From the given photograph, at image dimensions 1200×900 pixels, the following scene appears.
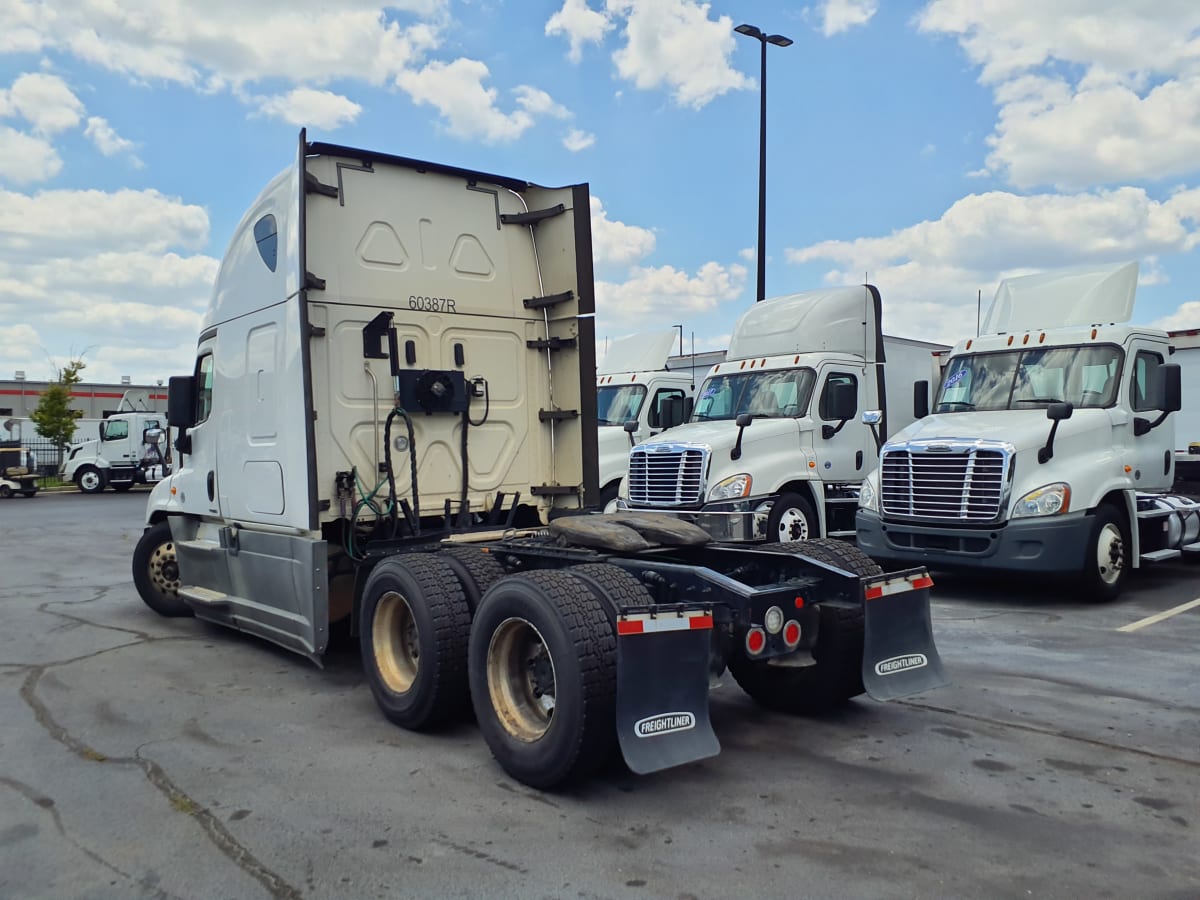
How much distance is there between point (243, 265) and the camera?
7.15 meters

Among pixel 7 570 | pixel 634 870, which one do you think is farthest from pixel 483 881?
pixel 7 570

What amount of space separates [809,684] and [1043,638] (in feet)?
10.8

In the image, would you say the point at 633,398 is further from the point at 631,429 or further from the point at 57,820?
the point at 57,820

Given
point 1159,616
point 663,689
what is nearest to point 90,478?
point 1159,616

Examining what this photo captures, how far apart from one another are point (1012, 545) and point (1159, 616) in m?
1.34

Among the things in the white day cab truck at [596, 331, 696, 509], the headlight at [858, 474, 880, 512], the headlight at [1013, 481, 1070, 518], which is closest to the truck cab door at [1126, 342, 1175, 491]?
the headlight at [1013, 481, 1070, 518]

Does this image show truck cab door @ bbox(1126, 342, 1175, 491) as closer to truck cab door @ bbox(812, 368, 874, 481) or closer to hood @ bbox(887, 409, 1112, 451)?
hood @ bbox(887, 409, 1112, 451)

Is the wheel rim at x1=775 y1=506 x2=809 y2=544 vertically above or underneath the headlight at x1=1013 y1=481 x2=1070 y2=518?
underneath

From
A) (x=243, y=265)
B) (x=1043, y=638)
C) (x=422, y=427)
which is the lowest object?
(x=1043, y=638)

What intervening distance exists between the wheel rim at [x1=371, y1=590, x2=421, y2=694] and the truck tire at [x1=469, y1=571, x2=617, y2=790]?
2.92 feet

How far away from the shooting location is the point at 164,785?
4.55 metres

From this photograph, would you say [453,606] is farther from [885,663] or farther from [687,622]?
[885,663]

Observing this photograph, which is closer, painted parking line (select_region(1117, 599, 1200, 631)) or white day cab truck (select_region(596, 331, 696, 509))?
painted parking line (select_region(1117, 599, 1200, 631))

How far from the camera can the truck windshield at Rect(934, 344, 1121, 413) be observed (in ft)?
32.7
